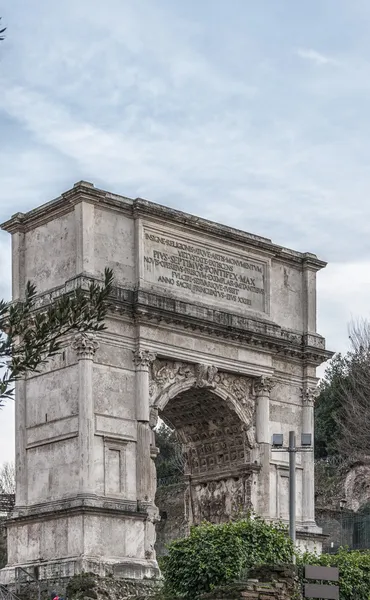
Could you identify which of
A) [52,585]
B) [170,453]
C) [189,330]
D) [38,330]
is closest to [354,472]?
[170,453]

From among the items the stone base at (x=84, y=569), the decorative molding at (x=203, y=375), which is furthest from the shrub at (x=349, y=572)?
the decorative molding at (x=203, y=375)

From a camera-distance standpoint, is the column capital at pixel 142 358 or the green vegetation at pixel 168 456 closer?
the column capital at pixel 142 358

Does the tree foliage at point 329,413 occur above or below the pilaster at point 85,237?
below

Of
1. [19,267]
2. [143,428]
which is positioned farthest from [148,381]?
[19,267]

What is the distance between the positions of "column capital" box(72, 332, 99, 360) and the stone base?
479 centimetres

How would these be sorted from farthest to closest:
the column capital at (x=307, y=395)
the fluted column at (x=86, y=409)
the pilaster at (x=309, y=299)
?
the pilaster at (x=309, y=299), the column capital at (x=307, y=395), the fluted column at (x=86, y=409)

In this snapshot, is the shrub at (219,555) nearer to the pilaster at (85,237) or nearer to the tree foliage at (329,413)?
the pilaster at (85,237)

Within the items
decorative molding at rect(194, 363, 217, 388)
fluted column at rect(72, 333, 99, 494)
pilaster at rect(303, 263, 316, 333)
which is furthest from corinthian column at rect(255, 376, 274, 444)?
fluted column at rect(72, 333, 99, 494)

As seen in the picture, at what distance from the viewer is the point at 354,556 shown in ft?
89.7

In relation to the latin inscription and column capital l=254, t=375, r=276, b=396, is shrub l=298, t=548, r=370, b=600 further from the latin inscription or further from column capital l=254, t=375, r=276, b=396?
the latin inscription

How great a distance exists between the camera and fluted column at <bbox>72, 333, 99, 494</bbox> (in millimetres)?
31734

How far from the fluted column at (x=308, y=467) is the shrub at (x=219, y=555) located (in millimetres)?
10179

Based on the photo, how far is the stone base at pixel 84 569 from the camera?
31.0 meters

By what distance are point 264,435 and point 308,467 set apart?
2.16 m
